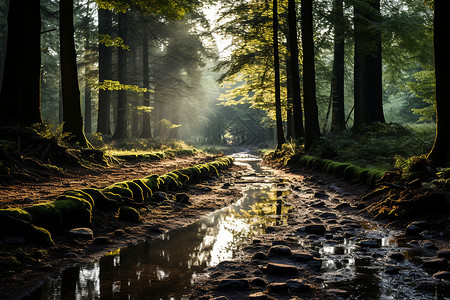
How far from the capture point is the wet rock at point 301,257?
10.7 feet

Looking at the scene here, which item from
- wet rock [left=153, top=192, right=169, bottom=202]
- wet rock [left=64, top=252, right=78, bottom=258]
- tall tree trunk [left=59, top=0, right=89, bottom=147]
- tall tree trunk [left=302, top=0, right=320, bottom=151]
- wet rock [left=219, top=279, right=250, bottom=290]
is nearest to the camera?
wet rock [left=219, top=279, right=250, bottom=290]

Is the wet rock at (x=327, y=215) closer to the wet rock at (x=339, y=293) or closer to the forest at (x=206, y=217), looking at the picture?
the forest at (x=206, y=217)

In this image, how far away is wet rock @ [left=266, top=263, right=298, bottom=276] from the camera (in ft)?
9.55

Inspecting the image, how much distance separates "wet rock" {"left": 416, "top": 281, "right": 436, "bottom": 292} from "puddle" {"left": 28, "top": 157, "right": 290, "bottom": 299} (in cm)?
167

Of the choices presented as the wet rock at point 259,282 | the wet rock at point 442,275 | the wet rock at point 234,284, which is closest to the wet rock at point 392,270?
the wet rock at point 442,275

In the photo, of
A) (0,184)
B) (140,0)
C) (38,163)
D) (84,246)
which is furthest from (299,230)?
(140,0)

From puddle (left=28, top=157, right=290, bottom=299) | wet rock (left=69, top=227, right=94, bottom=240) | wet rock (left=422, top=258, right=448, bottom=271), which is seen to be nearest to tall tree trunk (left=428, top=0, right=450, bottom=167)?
puddle (left=28, top=157, right=290, bottom=299)

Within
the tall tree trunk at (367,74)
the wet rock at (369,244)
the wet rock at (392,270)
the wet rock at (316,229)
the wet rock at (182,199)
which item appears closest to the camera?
the wet rock at (392,270)

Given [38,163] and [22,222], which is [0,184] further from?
[22,222]

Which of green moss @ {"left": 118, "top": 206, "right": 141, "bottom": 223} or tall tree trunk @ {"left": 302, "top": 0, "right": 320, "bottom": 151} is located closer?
green moss @ {"left": 118, "top": 206, "right": 141, "bottom": 223}

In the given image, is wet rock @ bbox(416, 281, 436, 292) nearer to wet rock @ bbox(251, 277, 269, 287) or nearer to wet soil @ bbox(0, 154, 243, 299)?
wet rock @ bbox(251, 277, 269, 287)

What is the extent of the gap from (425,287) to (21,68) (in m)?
9.85

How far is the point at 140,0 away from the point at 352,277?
11.1 meters

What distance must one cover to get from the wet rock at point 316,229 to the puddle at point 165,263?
0.56 m
